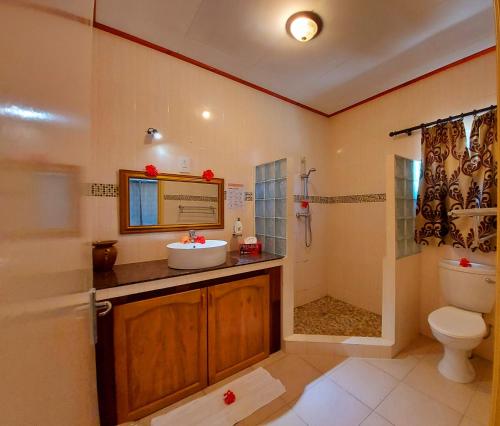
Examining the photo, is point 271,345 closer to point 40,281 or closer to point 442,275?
point 442,275

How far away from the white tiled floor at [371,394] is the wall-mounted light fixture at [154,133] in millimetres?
1858

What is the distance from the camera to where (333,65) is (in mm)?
2016

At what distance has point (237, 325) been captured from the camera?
1.67 m

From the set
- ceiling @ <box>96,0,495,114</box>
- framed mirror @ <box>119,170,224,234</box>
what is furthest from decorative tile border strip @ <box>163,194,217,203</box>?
ceiling @ <box>96,0,495,114</box>

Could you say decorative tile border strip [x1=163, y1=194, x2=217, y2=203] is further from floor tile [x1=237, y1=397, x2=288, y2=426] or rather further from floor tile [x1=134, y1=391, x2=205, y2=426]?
floor tile [x1=237, y1=397, x2=288, y2=426]

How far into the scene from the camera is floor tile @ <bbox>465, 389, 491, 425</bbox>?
1.31 meters

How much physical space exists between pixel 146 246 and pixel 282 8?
188 cm

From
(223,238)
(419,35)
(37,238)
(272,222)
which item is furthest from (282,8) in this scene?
(37,238)

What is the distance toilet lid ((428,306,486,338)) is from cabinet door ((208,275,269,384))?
123 centimetres

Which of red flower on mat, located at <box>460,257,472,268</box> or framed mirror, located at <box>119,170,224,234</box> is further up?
framed mirror, located at <box>119,170,224,234</box>

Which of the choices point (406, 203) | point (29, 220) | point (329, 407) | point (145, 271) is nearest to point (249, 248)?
point (145, 271)

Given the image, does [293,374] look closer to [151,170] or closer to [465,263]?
[465,263]

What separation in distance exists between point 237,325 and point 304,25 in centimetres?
214

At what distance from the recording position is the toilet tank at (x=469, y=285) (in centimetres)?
167
